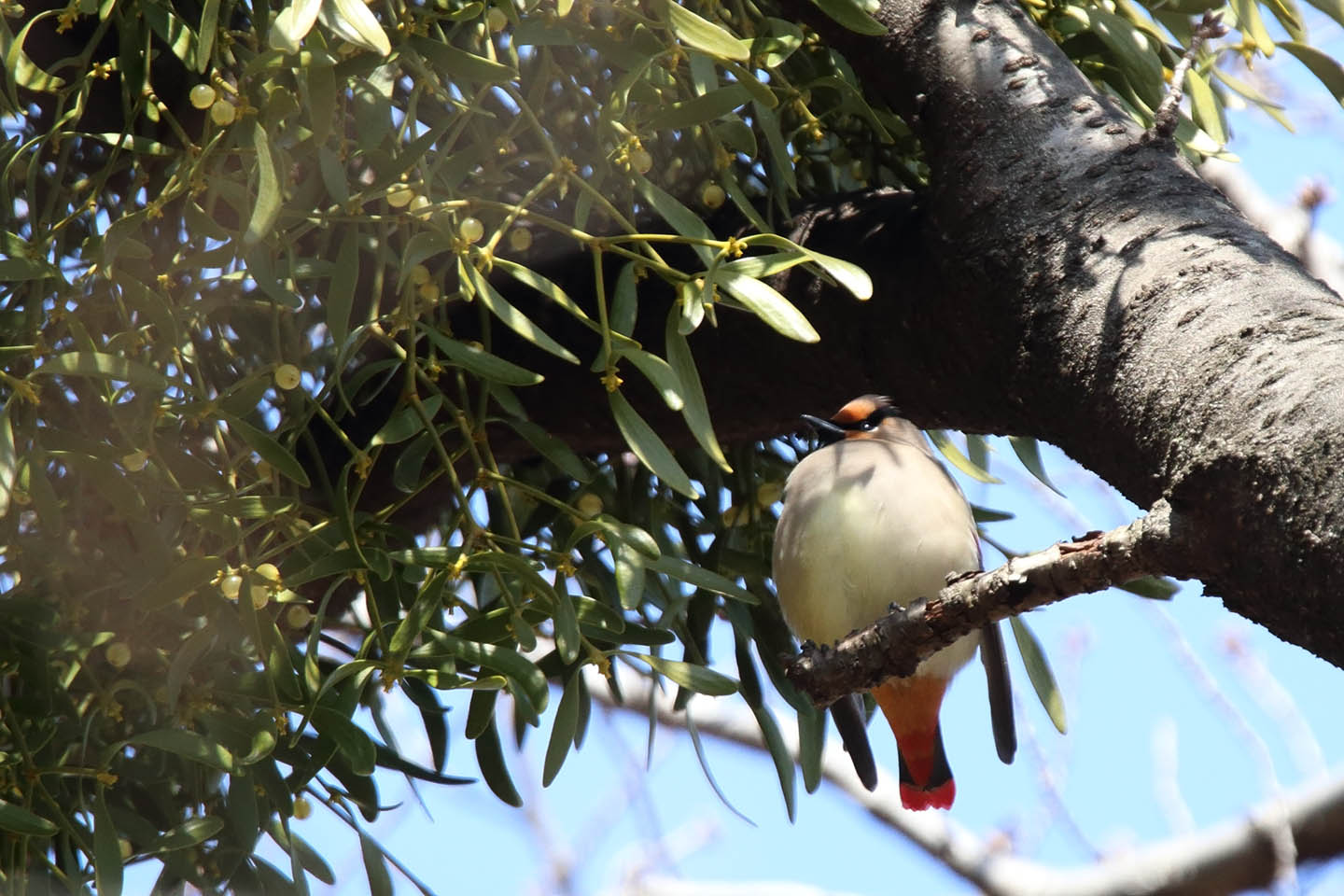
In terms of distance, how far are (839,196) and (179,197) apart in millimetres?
607

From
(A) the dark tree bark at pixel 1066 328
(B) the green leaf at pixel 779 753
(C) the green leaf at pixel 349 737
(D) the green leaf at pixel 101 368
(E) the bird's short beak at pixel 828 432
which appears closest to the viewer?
(A) the dark tree bark at pixel 1066 328

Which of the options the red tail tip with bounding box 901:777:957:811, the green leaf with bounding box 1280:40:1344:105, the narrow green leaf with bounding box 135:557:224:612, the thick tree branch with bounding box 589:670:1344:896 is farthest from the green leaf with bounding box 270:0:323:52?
the thick tree branch with bounding box 589:670:1344:896

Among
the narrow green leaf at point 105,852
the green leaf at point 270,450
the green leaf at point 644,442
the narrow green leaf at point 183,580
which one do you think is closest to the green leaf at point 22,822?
the narrow green leaf at point 105,852

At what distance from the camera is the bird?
1.76 metres

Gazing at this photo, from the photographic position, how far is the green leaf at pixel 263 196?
3.32ft

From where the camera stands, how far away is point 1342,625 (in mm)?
895

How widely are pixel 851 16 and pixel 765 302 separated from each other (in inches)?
11.5

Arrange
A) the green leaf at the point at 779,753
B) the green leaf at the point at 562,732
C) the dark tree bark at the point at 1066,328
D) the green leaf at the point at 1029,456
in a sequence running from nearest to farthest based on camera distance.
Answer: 1. the dark tree bark at the point at 1066,328
2. the green leaf at the point at 562,732
3. the green leaf at the point at 779,753
4. the green leaf at the point at 1029,456

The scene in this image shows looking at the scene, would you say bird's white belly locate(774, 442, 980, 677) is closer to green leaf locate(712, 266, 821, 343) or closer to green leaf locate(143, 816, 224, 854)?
green leaf locate(712, 266, 821, 343)

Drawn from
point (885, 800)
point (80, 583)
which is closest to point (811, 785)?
point (80, 583)

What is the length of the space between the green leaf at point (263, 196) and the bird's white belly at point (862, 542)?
0.82 meters

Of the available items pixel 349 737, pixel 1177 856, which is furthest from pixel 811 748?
pixel 1177 856

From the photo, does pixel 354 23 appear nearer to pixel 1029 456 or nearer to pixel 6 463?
pixel 6 463

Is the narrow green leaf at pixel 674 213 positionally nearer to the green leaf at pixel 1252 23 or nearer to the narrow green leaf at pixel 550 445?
the narrow green leaf at pixel 550 445
